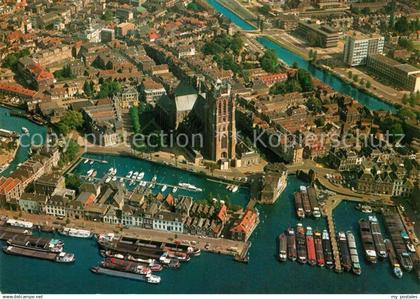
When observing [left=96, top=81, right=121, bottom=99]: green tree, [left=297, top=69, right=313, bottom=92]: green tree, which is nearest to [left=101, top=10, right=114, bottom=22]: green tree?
[left=96, top=81, right=121, bottom=99]: green tree

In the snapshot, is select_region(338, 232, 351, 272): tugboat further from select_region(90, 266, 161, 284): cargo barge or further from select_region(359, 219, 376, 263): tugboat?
select_region(90, 266, 161, 284): cargo barge

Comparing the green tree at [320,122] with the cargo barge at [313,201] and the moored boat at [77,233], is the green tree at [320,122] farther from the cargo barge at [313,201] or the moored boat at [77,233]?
the moored boat at [77,233]

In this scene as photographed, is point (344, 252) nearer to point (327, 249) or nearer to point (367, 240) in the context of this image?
point (327, 249)

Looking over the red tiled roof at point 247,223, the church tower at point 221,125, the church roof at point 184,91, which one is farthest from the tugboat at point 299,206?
the church roof at point 184,91

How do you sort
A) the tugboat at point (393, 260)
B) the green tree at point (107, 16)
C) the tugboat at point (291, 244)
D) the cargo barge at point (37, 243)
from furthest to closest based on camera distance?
the green tree at point (107, 16) → the cargo barge at point (37, 243) → the tugboat at point (291, 244) → the tugboat at point (393, 260)

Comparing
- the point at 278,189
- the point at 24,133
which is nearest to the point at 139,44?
the point at 24,133
